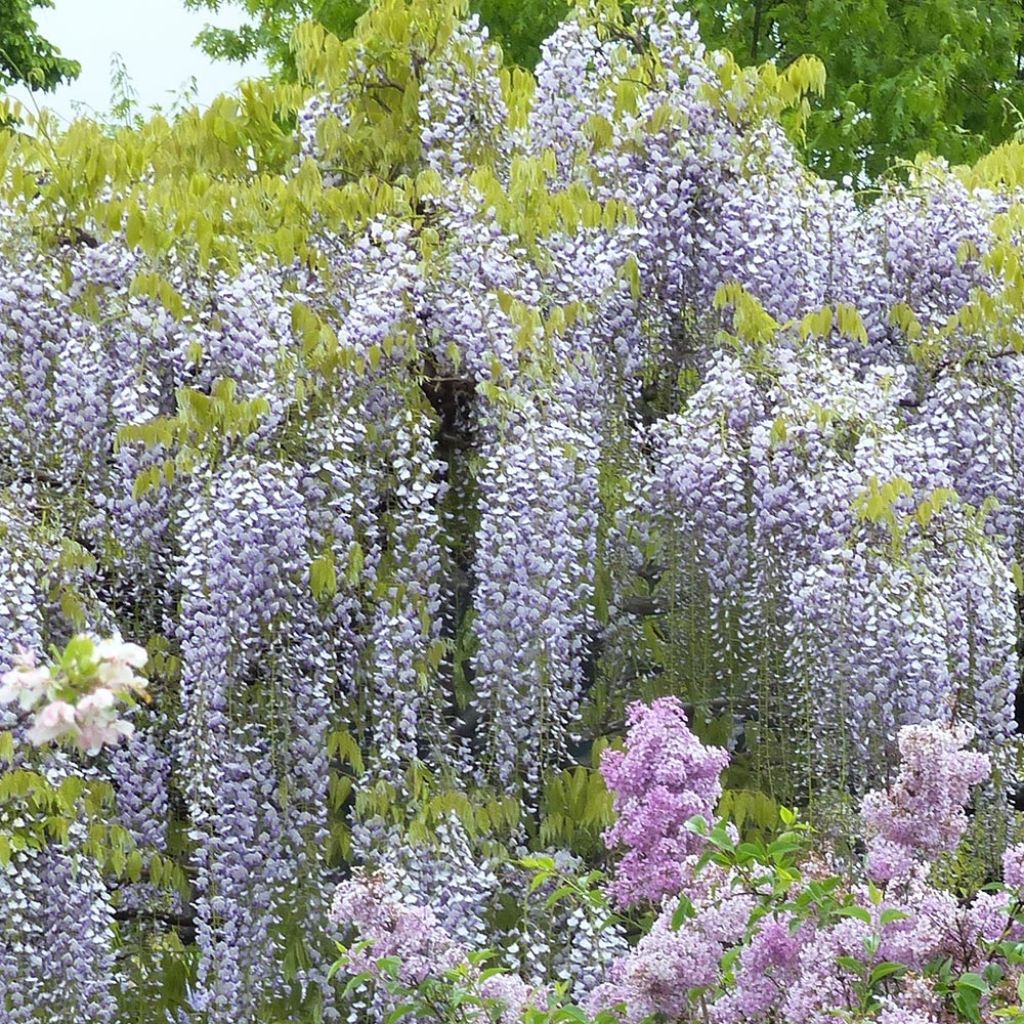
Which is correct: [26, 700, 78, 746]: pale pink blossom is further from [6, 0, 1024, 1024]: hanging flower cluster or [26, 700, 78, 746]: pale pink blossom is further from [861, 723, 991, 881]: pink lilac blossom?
[6, 0, 1024, 1024]: hanging flower cluster

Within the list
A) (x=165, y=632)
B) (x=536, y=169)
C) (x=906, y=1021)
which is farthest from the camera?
(x=536, y=169)

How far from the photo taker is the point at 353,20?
542 inches

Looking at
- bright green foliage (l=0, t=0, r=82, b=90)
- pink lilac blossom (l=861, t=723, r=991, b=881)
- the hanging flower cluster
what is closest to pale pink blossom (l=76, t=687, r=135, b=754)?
pink lilac blossom (l=861, t=723, r=991, b=881)

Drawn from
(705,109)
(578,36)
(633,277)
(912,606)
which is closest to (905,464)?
(912,606)

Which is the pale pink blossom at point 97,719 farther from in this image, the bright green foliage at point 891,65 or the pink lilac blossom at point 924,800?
the bright green foliage at point 891,65

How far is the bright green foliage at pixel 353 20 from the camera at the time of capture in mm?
13578

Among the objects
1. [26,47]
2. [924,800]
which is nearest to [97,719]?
[924,800]

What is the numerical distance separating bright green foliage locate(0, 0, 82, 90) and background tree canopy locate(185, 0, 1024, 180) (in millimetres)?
3234

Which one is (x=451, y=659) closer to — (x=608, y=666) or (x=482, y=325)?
(x=608, y=666)

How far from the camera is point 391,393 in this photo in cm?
541

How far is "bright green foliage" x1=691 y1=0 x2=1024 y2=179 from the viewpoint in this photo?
43.2 ft

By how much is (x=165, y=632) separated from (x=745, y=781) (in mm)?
1876

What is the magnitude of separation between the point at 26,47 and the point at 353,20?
4422mm

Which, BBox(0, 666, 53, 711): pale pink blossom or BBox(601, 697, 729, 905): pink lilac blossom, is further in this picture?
BBox(601, 697, 729, 905): pink lilac blossom
